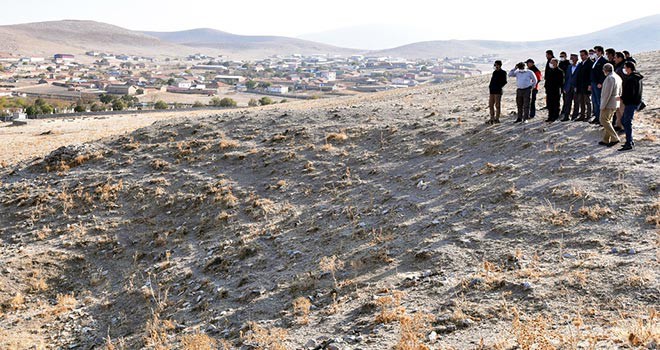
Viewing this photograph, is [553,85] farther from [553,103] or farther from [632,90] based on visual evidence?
A: [632,90]

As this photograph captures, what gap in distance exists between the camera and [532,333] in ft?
21.4

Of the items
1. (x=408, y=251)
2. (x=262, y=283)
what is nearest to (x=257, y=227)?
(x=262, y=283)

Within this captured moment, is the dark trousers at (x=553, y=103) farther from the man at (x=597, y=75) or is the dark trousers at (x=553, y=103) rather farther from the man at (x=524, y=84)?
the man at (x=597, y=75)

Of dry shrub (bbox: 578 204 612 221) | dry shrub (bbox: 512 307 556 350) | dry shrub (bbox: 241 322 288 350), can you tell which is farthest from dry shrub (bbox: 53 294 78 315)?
dry shrub (bbox: 578 204 612 221)

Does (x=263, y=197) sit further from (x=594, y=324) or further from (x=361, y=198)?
(x=594, y=324)

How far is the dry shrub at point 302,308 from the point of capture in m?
8.37

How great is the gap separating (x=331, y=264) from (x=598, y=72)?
839 cm

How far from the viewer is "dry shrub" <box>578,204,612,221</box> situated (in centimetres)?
951

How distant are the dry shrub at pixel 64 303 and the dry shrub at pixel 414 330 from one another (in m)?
7.10

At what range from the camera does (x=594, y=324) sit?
679cm

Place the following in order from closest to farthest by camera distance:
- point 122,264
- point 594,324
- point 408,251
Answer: point 594,324, point 408,251, point 122,264

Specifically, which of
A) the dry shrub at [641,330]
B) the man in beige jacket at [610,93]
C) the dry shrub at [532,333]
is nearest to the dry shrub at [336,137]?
the man in beige jacket at [610,93]

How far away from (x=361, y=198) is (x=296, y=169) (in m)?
3.51

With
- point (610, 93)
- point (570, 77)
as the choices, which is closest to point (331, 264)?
point (610, 93)
